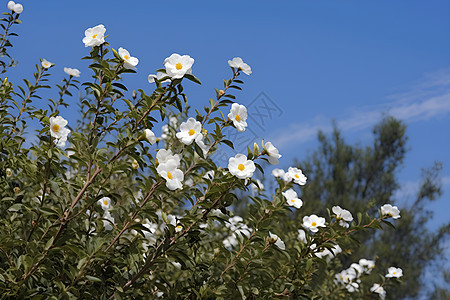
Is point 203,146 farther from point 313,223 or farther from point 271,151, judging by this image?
point 313,223

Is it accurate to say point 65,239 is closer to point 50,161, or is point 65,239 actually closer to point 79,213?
point 79,213

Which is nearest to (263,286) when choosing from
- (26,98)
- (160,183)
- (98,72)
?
(160,183)

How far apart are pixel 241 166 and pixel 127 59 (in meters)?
0.71

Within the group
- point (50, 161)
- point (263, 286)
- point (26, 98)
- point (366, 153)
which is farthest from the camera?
point (366, 153)

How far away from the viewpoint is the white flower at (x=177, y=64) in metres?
2.01

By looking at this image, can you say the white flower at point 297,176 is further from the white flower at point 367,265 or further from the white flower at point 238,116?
the white flower at point 367,265

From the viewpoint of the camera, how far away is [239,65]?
2266mm

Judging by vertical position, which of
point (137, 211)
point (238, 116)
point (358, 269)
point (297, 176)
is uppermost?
point (358, 269)

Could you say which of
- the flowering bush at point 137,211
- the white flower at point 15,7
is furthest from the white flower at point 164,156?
the white flower at point 15,7

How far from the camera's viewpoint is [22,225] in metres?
2.45

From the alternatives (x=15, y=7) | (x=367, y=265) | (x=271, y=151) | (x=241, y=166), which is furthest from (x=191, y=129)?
(x=367, y=265)

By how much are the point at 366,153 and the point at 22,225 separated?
12.2 meters

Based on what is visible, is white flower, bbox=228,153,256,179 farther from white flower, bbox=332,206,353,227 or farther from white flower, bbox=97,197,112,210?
white flower, bbox=97,197,112,210

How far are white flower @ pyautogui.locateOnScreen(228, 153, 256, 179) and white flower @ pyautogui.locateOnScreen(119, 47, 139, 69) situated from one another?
2.05 feet
